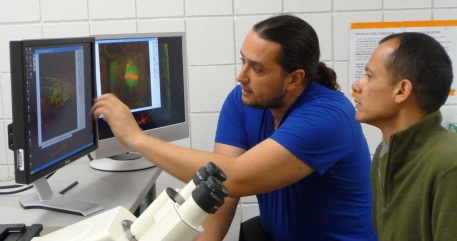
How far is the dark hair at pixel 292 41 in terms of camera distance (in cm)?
151

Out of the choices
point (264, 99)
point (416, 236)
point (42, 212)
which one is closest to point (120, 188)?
point (42, 212)

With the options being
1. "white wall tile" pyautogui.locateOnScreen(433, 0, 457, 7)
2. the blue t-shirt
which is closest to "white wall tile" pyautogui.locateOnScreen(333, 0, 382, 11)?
"white wall tile" pyautogui.locateOnScreen(433, 0, 457, 7)

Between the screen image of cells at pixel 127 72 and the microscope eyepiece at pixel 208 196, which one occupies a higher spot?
the screen image of cells at pixel 127 72

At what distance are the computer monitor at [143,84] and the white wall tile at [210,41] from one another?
1.05 ft

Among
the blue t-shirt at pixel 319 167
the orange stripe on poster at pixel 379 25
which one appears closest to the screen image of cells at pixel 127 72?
the blue t-shirt at pixel 319 167

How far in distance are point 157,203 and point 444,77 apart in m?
0.78

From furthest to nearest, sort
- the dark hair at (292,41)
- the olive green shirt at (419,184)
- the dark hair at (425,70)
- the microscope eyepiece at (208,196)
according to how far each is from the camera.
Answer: the dark hair at (292,41) < the dark hair at (425,70) < the olive green shirt at (419,184) < the microscope eyepiece at (208,196)

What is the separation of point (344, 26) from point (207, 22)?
602 millimetres

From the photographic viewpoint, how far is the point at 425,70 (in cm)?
115

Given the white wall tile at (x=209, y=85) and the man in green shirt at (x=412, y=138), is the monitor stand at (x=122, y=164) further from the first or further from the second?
the man in green shirt at (x=412, y=138)

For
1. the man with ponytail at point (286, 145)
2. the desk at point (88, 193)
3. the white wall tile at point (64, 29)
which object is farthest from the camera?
the white wall tile at point (64, 29)

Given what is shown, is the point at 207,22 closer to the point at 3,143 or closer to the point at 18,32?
the point at 18,32

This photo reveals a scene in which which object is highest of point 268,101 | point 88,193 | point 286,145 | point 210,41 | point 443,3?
point 443,3

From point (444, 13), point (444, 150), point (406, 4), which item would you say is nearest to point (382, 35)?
point (406, 4)
